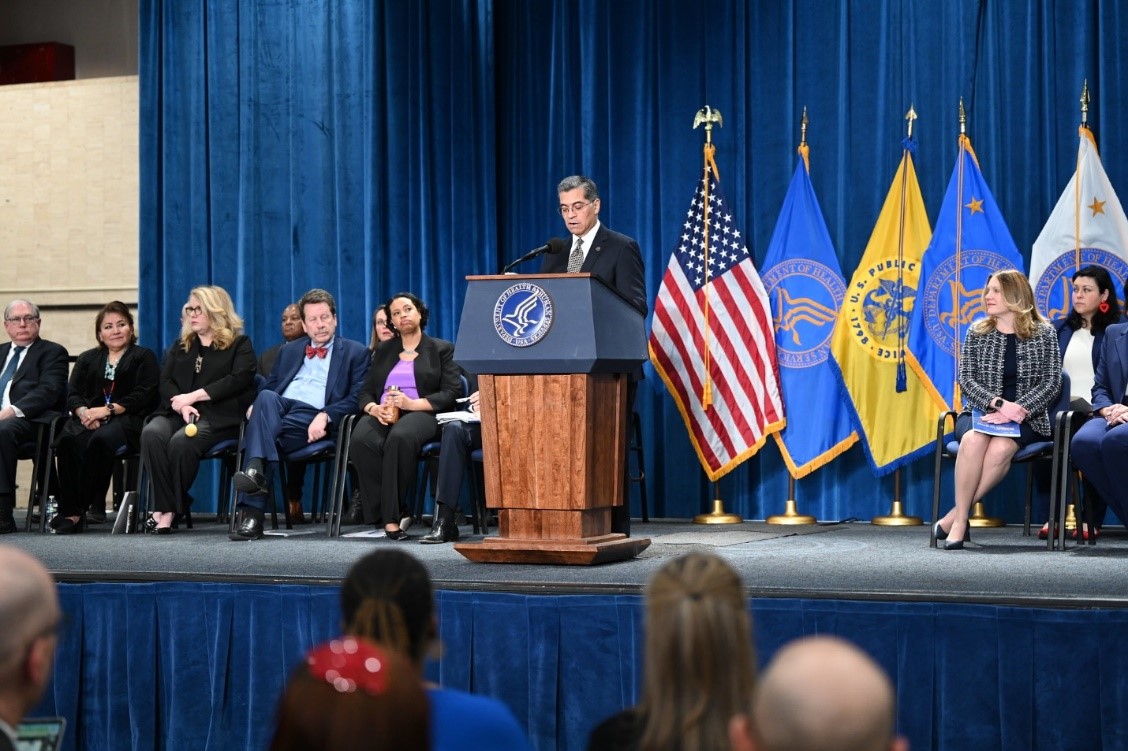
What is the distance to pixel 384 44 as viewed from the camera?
7.98 metres

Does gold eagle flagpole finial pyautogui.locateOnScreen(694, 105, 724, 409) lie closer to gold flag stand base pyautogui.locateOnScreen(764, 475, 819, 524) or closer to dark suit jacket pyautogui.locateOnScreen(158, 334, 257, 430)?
gold flag stand base pyautogui.locateOnScreen(764, 475, 819, 524)

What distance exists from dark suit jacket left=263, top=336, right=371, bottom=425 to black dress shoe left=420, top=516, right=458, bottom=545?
2.84 feet

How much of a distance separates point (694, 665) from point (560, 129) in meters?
6.61

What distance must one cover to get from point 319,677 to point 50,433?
20.0 ft

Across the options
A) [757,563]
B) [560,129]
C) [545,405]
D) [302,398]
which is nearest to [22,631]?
[545,405]

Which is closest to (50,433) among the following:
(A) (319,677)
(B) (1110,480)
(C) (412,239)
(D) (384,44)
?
(C) (412,239)

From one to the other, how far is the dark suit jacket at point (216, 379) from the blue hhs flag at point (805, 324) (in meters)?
2.73

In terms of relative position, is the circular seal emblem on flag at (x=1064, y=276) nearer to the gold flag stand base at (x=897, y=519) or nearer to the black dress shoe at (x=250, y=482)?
the gold flag stand base at (x=897, y=519)

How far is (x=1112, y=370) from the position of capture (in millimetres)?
5516

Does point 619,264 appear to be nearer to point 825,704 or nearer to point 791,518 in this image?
point 791,518

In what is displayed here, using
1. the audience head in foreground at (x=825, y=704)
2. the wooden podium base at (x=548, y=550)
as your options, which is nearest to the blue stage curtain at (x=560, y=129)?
the wooden podium base at (x=548, y=550)

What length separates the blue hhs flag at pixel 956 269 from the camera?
6.75m

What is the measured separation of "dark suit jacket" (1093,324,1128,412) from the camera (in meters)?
5.48

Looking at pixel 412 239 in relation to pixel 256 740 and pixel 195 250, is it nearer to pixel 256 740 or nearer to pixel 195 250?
pixel 195 250
